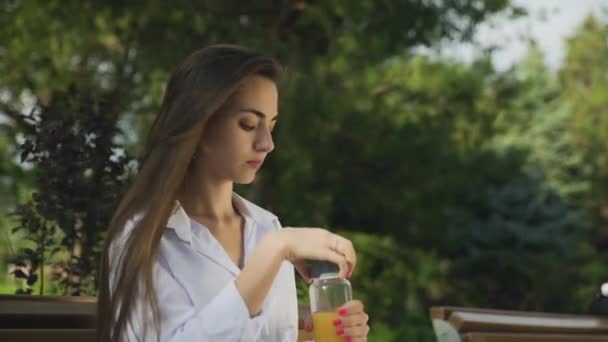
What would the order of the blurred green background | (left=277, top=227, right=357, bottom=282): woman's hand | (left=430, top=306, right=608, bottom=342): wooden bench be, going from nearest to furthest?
(left=277, top=227, right=357, bottom=282): woman's hand < (left=430, top=306, right=608, bottom=342): wooden bench < the blurred green background

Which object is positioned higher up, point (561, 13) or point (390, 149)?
point (561, 13)

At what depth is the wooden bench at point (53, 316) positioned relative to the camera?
192 centimetres

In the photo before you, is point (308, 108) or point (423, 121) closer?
point (308, 108)

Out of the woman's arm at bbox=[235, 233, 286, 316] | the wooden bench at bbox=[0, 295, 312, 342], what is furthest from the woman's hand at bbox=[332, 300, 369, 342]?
the wooden bench at bbox=[0, 295, 312, 342]

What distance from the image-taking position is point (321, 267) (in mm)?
1512

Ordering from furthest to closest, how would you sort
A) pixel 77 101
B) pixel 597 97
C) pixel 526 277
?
pixel 597 97
pixel 526 277
pixel 77 101

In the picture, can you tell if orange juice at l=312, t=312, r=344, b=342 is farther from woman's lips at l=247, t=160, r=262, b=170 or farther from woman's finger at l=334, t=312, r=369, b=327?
woman's lips at l=247, t=160, r=262, b=170

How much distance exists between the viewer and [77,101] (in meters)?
4.40

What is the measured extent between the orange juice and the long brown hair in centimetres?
26

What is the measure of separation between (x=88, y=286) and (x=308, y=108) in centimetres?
547

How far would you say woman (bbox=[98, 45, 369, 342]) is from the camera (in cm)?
155

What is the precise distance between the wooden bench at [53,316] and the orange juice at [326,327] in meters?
0.52

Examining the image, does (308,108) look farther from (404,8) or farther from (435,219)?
(435,219)

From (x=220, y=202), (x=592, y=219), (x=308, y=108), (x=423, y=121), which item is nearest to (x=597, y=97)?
(x=592, y=219)
